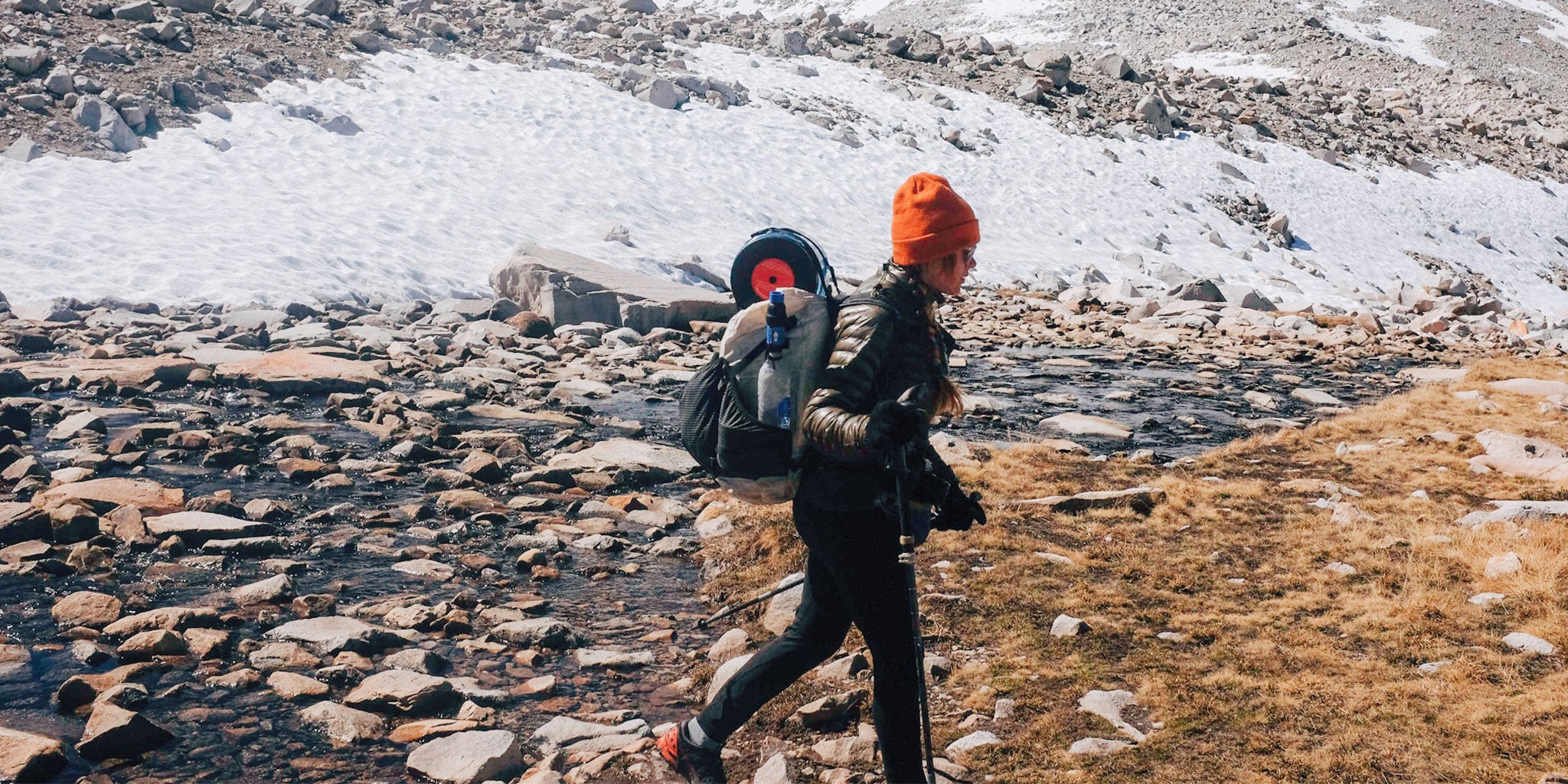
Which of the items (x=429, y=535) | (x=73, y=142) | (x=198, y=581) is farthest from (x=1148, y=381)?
(x=73, y=142)

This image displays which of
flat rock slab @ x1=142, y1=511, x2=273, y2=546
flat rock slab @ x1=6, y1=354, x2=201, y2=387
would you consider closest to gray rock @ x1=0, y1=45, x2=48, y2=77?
flat rock slab @ x1=6, y1=354, x2=201, y2=387

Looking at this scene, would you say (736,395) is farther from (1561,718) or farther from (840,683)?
(1561,718)

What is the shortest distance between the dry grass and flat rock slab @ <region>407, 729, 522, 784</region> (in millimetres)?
1822

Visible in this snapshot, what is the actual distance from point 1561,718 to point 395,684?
475 centimetres

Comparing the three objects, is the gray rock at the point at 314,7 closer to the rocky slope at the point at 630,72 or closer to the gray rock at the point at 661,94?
the rocky slope at the point at 630,72

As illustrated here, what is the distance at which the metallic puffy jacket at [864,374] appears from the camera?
133 inches

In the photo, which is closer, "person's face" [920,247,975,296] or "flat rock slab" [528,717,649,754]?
"person's face" [920,247,975,296]

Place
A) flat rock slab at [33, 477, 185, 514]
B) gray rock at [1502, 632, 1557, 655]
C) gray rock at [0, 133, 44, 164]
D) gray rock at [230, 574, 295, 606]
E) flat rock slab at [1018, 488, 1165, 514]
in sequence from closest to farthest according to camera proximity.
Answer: gray rock at [1502, 632, 1557, 655] → gray rock at [230, 574, 295, 606] → flat rock slab at [33, 477, 185, 514] → flat rock slab at [1018, 488, 1165, 514] → gray rock at [0, 133, 44, 164]

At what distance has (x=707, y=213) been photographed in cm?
2397

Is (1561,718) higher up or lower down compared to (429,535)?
higher up

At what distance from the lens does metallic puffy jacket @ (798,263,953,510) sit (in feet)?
11.1

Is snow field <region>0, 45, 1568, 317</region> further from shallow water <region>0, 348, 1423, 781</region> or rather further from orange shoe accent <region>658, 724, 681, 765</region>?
orange shoe accent <region>658, 724, 681, 765</region>

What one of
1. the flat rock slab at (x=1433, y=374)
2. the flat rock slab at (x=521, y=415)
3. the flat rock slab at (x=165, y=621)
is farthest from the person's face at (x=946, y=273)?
the flat rock slab at (x=1433, y=374)

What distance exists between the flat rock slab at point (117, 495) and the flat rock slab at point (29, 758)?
126 inches
